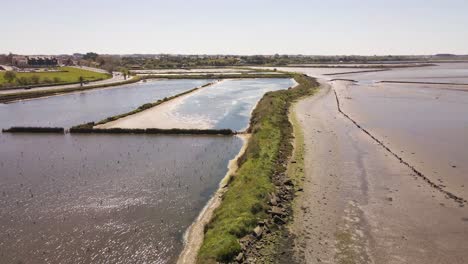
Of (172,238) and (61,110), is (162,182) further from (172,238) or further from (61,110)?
(61,110)

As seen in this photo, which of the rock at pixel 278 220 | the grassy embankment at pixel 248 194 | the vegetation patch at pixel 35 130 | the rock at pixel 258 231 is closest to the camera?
the grassy embankment at pixel 248 194

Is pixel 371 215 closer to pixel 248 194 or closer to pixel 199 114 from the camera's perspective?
pixel 248 194

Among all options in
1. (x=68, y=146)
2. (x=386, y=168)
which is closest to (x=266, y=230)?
(x=386, y=168)

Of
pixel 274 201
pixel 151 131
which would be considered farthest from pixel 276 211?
pixel 151 131

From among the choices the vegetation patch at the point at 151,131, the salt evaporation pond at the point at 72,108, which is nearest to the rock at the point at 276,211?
the vegetation patch at the point at 151,131

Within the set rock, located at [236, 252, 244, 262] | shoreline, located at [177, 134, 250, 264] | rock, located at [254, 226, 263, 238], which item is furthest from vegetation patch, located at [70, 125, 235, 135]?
rock, located at [236, 252, 244, 262]

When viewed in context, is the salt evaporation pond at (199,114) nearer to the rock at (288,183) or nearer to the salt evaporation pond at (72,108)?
the salt evaporation pond at (72,108)

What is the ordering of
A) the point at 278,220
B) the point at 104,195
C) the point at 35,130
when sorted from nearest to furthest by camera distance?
the point at 278,220 → the point at 104,195 → the point at 35,130

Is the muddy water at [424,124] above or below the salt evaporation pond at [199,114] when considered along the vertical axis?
above
